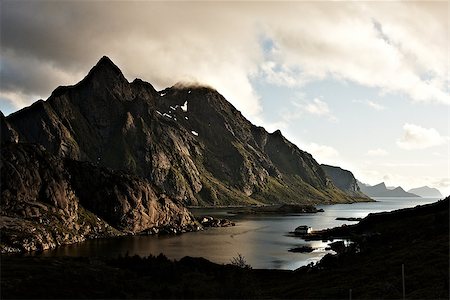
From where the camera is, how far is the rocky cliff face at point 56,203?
14025cm

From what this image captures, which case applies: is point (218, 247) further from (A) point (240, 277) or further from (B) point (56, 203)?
(B) point (56, 203)

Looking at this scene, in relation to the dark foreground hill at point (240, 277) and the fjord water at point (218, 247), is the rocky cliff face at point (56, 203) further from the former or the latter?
the dark foreground hill at point (240, 277)

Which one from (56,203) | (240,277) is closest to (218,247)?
(240,277)

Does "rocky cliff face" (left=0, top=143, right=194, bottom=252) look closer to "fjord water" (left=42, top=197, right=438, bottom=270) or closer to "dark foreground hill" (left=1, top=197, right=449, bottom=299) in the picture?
"fjord water" (left=42, top=197, right=438, bottom=270)

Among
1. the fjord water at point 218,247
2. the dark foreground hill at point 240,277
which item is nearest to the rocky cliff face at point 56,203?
the fjord water at point 218,247

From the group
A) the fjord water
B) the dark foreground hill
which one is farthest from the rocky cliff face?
the dark foreground hill

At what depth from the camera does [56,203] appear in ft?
548

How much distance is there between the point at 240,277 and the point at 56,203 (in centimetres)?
11316

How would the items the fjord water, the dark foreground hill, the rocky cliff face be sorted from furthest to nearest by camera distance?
the rocky cliff face < the fjord water < the dark foreground hill

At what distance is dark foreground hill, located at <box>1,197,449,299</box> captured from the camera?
5538 cm

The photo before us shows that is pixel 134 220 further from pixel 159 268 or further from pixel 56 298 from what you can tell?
pixel 56 298

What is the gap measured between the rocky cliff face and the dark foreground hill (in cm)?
6654

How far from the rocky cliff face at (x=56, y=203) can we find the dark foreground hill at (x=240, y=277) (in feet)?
218

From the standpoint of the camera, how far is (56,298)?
51594 mm
